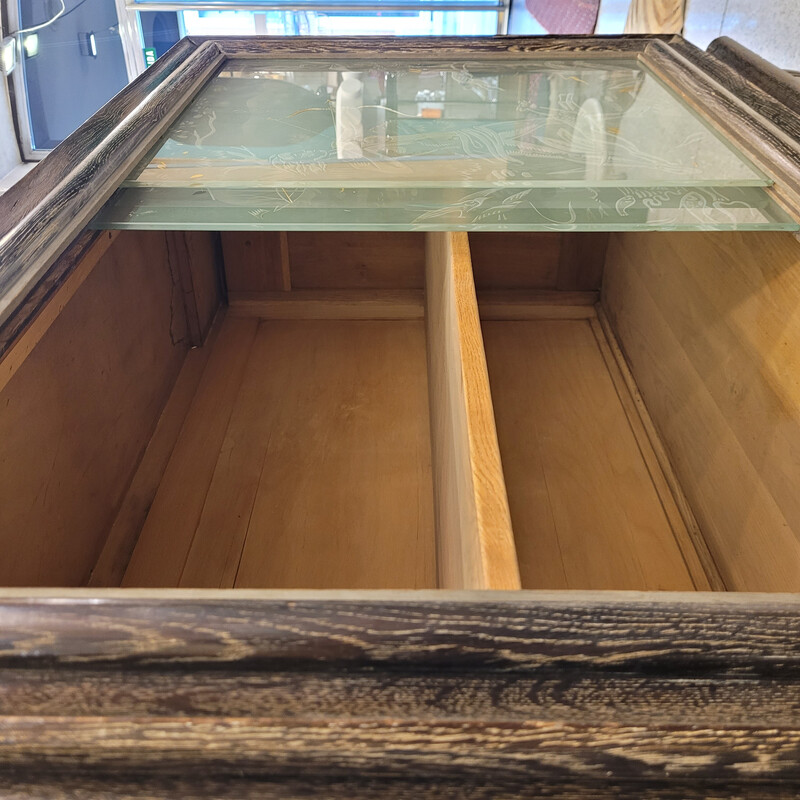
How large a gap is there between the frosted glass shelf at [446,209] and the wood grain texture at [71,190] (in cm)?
3

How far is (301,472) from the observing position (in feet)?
3.71

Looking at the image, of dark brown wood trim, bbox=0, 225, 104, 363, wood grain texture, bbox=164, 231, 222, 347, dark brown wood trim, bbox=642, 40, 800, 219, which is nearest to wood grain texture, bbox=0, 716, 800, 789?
dark brown wood trim, bbox=0, 225, 104, 363

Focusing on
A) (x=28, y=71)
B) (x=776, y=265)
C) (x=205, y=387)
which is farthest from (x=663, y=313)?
(x=28, y=71)

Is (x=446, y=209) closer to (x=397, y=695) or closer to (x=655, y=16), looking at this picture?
(x=397, y=695)

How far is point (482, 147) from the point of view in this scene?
37.6 inches

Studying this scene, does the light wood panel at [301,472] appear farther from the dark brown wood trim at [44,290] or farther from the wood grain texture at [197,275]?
the dark brown wood trim at [44,290]

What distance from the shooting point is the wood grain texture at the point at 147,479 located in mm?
955

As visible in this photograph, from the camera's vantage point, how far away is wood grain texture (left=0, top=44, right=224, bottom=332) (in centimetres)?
61

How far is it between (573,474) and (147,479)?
27.7 inches

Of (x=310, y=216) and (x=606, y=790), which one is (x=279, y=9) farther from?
(x=606, y=790)

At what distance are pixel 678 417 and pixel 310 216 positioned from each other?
70cm

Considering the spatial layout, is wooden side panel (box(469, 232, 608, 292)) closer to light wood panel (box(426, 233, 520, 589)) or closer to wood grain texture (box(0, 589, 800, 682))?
light wood panel (box(426, 233, 520, 589))

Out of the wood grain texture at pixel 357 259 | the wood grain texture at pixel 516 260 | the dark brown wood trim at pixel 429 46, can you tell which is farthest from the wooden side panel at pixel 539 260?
the dark brown wood trim at pixel 429 46

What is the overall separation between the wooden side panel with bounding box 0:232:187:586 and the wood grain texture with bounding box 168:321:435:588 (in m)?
0.11
